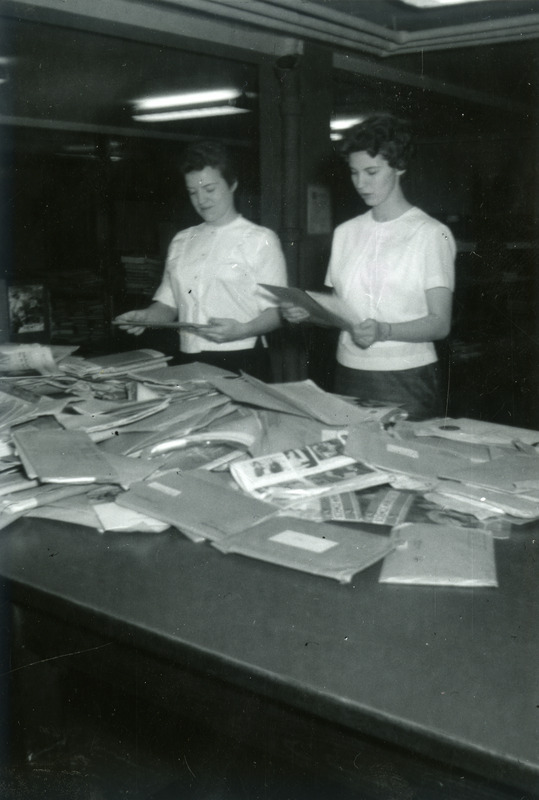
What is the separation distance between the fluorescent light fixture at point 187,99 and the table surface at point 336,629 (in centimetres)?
406

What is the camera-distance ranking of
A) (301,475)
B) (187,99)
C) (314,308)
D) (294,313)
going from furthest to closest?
1. (187,99)
2. (294,313)
3. (314,308)
4. (301,475)

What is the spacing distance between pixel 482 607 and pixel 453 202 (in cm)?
670

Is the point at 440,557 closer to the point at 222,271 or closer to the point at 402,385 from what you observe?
the point at 402,385

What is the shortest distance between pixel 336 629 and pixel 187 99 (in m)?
4.51

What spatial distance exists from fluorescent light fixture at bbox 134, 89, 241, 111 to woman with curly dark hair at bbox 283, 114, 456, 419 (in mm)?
2674

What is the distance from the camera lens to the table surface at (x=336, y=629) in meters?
0.78

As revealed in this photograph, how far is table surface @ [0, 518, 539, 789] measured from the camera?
0.78m

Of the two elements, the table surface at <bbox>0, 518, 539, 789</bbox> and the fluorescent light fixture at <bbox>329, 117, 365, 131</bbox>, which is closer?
the table surface at <bbox>0, 518, 539, 789</bbox>

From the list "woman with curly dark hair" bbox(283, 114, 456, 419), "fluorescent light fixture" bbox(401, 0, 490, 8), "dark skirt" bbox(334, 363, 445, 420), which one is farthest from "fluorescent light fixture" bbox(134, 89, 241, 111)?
"dark skirt" bbox(334, 363, 445, 420)

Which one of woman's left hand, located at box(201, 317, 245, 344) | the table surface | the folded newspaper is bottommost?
the table surface

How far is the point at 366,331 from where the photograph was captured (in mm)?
2240

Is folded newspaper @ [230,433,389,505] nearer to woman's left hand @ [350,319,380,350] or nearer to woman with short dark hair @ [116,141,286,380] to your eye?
woman's left hand @ [350,319,380,350]

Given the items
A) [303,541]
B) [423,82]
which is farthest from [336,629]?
[423,82]

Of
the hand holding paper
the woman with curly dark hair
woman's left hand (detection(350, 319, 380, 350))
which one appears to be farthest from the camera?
the woman with curly dark hair
